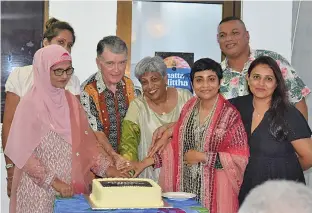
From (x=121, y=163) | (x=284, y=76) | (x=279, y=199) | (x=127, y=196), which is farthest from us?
(x=284, y=76)

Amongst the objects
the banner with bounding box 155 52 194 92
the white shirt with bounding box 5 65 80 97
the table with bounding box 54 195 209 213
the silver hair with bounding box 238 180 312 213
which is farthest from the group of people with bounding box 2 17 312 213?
the banner with bounding box 155 52 194 92

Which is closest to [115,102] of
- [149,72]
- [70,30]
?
[149,72]

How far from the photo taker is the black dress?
8.27 feet

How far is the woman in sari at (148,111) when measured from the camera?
2.80 metres

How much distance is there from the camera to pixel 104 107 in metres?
2.92

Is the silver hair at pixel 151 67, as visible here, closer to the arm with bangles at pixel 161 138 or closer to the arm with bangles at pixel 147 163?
the arm with bangles at pixel 161 138

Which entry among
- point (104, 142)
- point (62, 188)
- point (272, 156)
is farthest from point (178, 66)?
point (62, 188)

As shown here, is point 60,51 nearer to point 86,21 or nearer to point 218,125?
point 218,125

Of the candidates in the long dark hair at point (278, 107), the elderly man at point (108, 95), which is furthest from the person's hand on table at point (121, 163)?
the long dark hair at point (278, 107)

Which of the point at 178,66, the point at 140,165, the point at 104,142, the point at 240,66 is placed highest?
the point at 178,66

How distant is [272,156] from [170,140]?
54cm

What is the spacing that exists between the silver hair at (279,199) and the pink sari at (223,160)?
1.26 m

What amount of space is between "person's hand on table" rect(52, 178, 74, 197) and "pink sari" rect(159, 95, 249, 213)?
2.03ft

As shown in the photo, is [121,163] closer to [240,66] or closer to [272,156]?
[272,156]
